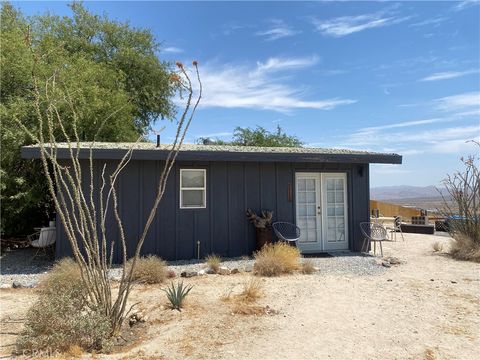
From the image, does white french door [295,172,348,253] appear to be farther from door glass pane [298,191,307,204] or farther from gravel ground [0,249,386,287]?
gravel ground [0,249,386,287]

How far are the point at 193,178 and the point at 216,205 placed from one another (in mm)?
811

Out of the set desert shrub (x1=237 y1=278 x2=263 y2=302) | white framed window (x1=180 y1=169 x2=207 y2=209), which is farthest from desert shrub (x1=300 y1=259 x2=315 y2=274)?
white framed window (x1=180 y1=169 x2=207 y2=209)

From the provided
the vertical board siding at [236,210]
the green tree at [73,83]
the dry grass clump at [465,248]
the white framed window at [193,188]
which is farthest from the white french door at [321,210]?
the green tree at [73,83]

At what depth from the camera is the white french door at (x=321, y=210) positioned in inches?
391

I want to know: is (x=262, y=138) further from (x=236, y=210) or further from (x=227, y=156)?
(x=227, y=156)

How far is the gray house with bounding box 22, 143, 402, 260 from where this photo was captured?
8.64 m

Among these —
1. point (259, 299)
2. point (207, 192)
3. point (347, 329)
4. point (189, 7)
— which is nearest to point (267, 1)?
point (189, 7)

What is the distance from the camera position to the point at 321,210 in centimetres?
1003

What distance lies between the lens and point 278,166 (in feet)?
31.9

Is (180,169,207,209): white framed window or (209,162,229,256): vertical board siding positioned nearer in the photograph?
(180,169,207,209): white framed window

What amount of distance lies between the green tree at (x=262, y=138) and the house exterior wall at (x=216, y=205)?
50.1 ft

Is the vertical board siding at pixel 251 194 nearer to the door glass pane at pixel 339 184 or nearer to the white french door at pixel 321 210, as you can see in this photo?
the white french door at pixel 321 210

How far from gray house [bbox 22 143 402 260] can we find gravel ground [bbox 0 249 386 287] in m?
0.56

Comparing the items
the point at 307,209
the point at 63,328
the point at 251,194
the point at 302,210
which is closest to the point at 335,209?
the point at 307,209
